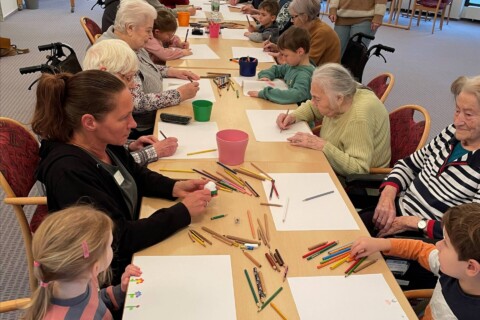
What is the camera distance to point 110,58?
6.08 ft

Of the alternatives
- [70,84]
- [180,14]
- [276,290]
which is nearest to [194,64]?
[180,14]

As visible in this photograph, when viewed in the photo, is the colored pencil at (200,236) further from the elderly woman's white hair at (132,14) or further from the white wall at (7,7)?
the white wall at (7,7)

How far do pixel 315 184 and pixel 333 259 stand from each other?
17.4 inches

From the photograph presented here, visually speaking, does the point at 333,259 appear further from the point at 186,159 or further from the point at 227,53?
the point at 227,53

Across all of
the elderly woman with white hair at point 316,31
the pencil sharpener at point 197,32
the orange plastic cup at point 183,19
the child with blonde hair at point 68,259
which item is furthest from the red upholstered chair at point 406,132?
the orange plastic cup at point 183,19

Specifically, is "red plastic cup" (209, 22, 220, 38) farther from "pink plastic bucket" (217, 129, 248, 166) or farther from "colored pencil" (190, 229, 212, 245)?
"colored pencil" (190, 229, 212, 245)

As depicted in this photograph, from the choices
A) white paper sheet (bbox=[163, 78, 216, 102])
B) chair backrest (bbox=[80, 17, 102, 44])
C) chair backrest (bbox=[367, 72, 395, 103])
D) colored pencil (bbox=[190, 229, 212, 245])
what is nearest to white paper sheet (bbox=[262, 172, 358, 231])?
colored pencil (bbox=[190, 229, 212, 245])

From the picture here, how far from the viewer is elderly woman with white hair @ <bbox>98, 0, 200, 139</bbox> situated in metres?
2.27

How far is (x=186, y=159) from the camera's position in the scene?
181 cm

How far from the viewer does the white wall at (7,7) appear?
6453mm

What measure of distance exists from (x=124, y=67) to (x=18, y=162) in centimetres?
60

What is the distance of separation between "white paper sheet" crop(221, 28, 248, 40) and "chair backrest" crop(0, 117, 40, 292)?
2464mm

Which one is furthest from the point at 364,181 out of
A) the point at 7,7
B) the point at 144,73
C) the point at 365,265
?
the point at 7,7

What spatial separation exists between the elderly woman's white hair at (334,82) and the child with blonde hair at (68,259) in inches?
51.9
